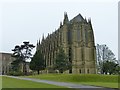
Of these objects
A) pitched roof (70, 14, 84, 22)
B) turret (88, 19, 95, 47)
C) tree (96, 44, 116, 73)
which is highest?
pitched roof (70, 14, 84, 22)

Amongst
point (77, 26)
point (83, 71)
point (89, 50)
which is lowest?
point (83, 71)

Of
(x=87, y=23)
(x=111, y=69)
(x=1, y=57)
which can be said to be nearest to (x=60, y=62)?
(x=111, y=69)

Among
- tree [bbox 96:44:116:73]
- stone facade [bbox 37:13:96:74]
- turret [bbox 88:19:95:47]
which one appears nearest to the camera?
tree [bbox 96:44:116:73]

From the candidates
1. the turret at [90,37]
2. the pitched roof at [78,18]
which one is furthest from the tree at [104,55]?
the pitched roof at [78,18]

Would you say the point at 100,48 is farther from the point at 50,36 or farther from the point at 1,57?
the point at 1,57

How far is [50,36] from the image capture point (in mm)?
128000

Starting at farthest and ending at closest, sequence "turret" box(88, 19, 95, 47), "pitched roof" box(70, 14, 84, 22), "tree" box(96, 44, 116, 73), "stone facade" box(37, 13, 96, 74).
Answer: "pitched roof" box(70, 14, 84, 22) < "turret" box(88, 19, 95, 47) < "stone facade" box(37, 13, 96, 74) < "tree" box(96, 44, 116, 73)

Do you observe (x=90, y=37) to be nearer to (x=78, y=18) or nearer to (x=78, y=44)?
(x=78, y=44)

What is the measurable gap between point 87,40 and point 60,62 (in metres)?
33.3

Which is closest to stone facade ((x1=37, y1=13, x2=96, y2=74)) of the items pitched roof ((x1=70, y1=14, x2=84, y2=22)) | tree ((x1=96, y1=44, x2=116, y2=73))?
pitched roof ((x1=70, y1=14, x2=84, y2=22))

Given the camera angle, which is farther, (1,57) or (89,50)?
(1,57)

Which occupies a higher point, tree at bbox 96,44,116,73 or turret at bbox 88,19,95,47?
turret at bbox 88,19,95,47

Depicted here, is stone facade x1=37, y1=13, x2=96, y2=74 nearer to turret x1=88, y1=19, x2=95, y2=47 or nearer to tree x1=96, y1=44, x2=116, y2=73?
→ turret x1=88, y1=19, x2=95, y2=47

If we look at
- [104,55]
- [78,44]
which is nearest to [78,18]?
[78,44]
